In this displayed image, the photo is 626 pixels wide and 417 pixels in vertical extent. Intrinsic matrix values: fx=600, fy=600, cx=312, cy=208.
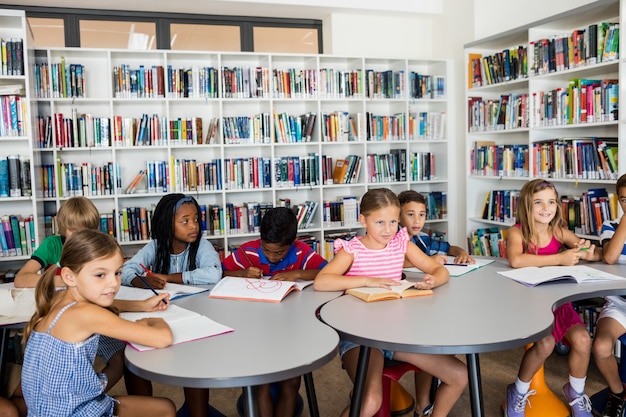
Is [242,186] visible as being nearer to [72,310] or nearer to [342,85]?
[342,85]

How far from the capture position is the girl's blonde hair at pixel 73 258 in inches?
69.6

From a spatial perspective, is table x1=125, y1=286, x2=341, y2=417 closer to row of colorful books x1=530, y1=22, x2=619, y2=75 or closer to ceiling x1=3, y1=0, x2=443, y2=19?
row of colorful books x1=530, y1=22, x2=619, y2=75

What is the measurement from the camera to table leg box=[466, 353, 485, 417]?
1901mm

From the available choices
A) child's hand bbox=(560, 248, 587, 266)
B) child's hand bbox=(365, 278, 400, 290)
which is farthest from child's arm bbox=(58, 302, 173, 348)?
child's hand bbox=(560, 248, 587, 266)

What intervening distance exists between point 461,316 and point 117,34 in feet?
13.5

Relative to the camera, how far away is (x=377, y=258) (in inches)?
97.0

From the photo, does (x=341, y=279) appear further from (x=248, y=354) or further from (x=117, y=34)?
(x=117, y=34)

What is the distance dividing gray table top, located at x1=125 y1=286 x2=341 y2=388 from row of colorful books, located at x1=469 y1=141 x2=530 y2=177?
2957 millimetres

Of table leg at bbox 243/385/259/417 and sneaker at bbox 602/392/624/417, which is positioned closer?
table leg at bbox 243/385/259/417

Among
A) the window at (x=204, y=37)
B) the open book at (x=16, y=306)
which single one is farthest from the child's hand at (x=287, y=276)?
the window at (x=204, y=37)

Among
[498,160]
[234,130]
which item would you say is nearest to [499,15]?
[498,160]

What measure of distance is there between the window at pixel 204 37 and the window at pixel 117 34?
7.5 inches

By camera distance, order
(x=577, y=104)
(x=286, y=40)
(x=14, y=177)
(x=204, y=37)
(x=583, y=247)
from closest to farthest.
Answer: (x=583, y=247) → (x=577, y=104) → (x=14, y=177) → (x=204, y=37) → (x=286, y=40)

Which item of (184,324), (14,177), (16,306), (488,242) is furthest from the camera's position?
(488,242)
